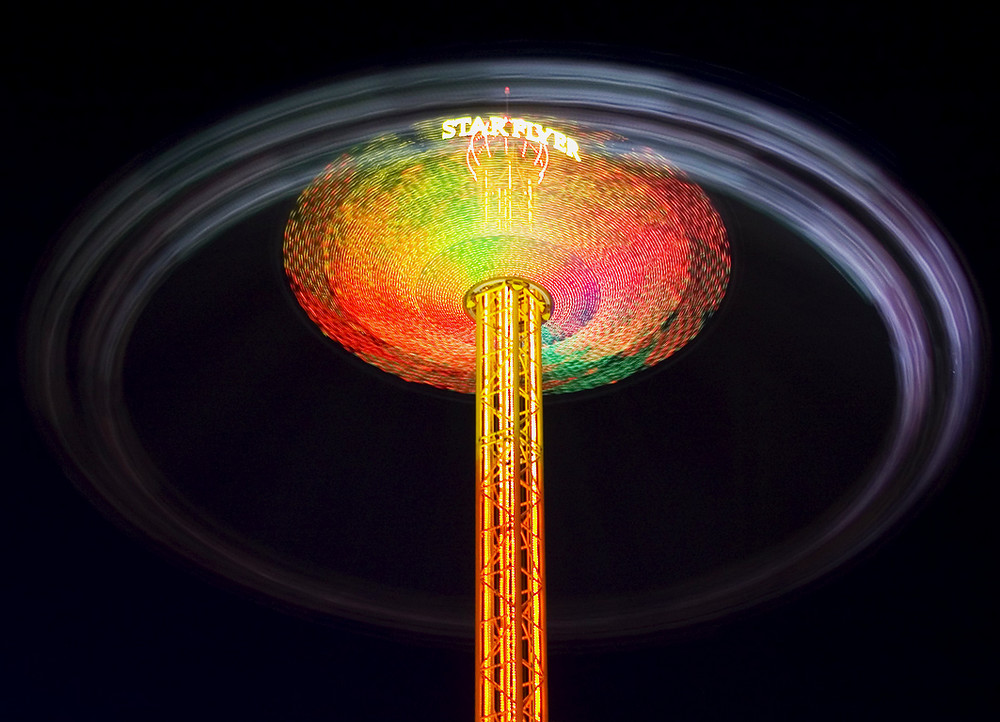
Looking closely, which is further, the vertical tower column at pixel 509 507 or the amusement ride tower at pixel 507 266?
the amusement ride tower at pixel 507 266

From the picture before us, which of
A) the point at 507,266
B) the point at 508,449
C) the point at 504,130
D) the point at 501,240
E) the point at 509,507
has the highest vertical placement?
the point at 504,130

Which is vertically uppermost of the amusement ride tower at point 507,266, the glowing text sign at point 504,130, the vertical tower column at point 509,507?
the glowing text sign at point 504,130

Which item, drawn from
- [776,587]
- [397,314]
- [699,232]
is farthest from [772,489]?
[397,314]

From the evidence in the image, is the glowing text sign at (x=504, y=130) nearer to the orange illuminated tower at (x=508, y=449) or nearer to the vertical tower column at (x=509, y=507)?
the orange illuminated tower at (x=508, y=449)

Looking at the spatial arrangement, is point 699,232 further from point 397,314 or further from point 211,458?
point 211,458

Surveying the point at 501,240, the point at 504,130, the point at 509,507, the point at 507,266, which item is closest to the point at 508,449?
the point at 509,507

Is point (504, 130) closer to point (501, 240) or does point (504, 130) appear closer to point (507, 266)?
point (501, 240)

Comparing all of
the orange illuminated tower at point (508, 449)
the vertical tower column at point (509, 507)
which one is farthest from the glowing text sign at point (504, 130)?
the vertical tower column at point (509, 507)

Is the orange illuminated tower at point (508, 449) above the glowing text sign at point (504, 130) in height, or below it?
below
